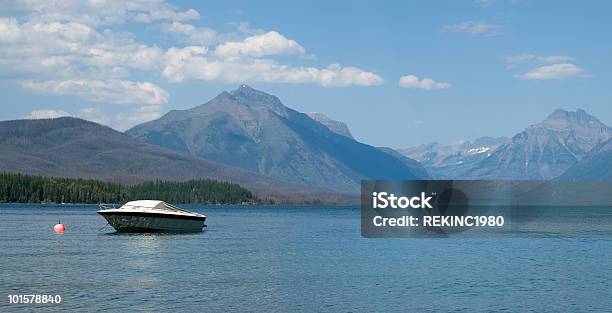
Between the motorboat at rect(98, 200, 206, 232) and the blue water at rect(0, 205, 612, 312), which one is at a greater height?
the motorboat at rect(98, 200, 206, 232)

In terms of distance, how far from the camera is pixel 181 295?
219 ft

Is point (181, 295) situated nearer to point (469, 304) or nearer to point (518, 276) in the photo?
point (469, 304)

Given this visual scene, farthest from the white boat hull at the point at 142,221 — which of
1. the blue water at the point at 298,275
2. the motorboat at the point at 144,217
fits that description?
the blue water at the point at 298,275

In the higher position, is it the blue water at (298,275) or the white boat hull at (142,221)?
the white boat hull at (142,221)

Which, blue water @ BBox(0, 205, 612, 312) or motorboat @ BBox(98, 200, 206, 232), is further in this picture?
motorboat @ BBox(98, 200, 206, 232)

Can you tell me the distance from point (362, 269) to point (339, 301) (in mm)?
24162

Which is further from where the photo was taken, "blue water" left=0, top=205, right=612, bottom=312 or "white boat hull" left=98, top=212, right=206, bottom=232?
"white boat hull" left=98, top=212, right=206, bottom=232

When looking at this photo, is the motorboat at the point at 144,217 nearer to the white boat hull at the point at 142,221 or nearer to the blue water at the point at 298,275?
the white boat hull at the point at 142,221

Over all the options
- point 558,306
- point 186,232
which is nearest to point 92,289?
point 558,306

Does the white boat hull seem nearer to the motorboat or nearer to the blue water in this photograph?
the motorboat

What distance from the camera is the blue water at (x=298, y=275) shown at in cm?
6400

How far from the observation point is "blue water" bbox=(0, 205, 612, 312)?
210 ft

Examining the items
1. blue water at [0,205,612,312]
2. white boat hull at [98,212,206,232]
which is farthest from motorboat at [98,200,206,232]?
blue water at [0,205,612,312]

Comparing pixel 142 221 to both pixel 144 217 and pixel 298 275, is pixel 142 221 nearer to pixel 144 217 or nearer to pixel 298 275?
pixel 144 217
